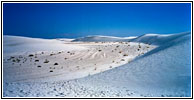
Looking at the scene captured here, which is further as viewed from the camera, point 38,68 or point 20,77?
point 38,68

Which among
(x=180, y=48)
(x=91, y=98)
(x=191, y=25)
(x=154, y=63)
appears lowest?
(x=91, y=98)

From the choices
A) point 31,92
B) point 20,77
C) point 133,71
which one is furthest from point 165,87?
point 20,77

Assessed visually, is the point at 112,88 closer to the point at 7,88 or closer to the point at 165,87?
the point at 165,87

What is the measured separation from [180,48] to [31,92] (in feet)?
30.5

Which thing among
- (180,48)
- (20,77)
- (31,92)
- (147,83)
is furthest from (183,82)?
(20,77)

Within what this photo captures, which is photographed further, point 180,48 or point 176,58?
point 180,48

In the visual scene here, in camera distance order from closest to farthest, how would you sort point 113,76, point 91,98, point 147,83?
point 91,98, point 147,83, point 113,76

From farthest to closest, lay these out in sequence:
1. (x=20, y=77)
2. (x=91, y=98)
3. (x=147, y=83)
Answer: (x=20, y=77) → (x=147, y=83) → (x=91, y=98)

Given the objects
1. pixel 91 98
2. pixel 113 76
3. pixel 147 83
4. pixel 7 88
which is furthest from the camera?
pixel 113 76

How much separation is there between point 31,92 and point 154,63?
22.3 feet

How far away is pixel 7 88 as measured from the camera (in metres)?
7.19

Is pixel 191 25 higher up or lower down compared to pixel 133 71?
higher up

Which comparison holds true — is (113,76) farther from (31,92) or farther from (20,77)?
(20,77)

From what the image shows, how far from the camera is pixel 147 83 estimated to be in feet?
25.8
